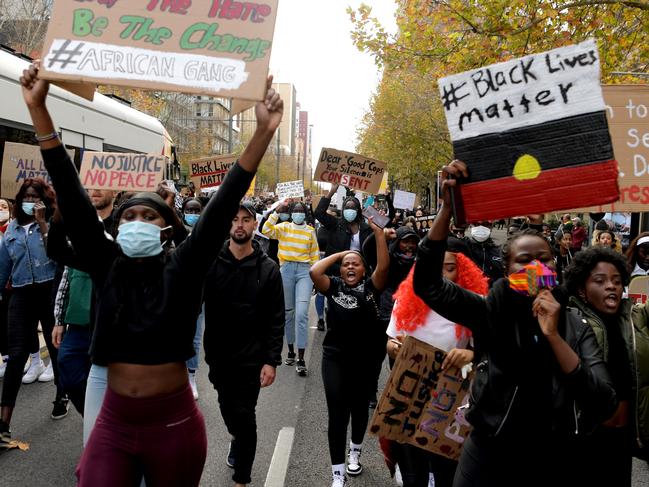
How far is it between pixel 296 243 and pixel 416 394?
3.97 meters

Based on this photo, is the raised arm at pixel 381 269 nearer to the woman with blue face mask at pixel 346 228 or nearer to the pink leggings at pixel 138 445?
the pink leggings at pixel 138 445

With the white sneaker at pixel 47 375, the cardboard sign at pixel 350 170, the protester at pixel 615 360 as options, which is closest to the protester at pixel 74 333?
the white sneaker at pixel 47 375

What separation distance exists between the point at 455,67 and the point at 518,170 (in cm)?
911

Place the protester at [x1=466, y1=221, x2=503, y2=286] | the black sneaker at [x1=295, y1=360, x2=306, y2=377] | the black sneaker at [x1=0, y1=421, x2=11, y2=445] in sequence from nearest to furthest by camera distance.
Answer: the black sneaker at [x1=0, y1=421, x2=11, y2=445], the black sneaker at [x1=295, y1=360, x2=306, y2=377], the protester at [x1=466, y1=221, x2=503, y2=286]

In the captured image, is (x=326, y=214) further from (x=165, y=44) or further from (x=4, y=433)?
(x=165, y=44)

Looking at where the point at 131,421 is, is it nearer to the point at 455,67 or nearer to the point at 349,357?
the point at 349,357

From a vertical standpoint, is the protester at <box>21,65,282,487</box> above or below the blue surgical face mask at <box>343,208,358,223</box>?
below

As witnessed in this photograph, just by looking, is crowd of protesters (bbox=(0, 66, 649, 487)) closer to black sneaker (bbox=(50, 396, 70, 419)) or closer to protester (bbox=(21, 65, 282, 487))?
protester (bbox=(21, 65, 282, 487))

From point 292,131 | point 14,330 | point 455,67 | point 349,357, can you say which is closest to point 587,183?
point 349,357

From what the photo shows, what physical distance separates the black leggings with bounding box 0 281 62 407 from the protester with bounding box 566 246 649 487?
387 cm

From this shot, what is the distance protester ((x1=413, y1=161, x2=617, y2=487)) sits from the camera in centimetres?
239

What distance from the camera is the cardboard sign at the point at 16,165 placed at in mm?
7467

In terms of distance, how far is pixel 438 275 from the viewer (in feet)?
8.62

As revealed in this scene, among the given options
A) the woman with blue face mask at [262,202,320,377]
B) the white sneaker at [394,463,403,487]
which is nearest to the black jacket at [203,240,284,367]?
the white sneaker at [394,463,403,487]
